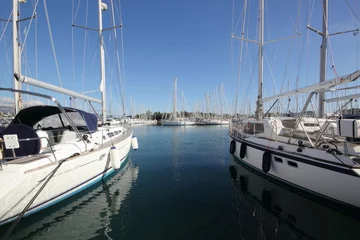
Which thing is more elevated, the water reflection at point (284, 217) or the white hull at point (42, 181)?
the white hull at point (42, 181)

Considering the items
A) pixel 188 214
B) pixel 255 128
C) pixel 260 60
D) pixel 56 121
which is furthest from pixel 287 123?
pixel 56 121

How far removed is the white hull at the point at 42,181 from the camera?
4.53 metres

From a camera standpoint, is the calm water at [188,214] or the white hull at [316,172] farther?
the white hull at [316,172]

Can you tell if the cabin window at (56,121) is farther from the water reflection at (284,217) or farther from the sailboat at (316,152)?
the sailboat at (316,152)

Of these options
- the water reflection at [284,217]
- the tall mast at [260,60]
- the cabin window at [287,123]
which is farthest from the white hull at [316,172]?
the tall mast at [260,60]

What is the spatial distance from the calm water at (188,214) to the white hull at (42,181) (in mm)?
346

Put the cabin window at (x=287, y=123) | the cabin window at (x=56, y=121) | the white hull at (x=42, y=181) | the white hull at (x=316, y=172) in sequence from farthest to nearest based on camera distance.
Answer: the cabin window at (x=287, y=123) < the cabin window at (x=56, y=121) < the white hull at (x=316, y=172) < the white hull at (x=42, y=181)

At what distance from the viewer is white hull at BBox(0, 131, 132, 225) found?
4.53 m

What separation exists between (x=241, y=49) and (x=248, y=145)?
10191 millimetres

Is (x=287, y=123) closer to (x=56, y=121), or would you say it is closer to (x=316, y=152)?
(x=316, y=152)

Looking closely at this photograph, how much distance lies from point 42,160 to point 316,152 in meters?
8.09

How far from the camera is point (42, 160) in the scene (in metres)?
5.60

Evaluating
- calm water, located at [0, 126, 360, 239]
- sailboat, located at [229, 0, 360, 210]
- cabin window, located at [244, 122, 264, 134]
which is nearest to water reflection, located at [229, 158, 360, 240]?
calm water, located at [0, 126, 360, 239]

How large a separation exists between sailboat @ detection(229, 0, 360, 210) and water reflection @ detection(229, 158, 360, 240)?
54 centimetres
